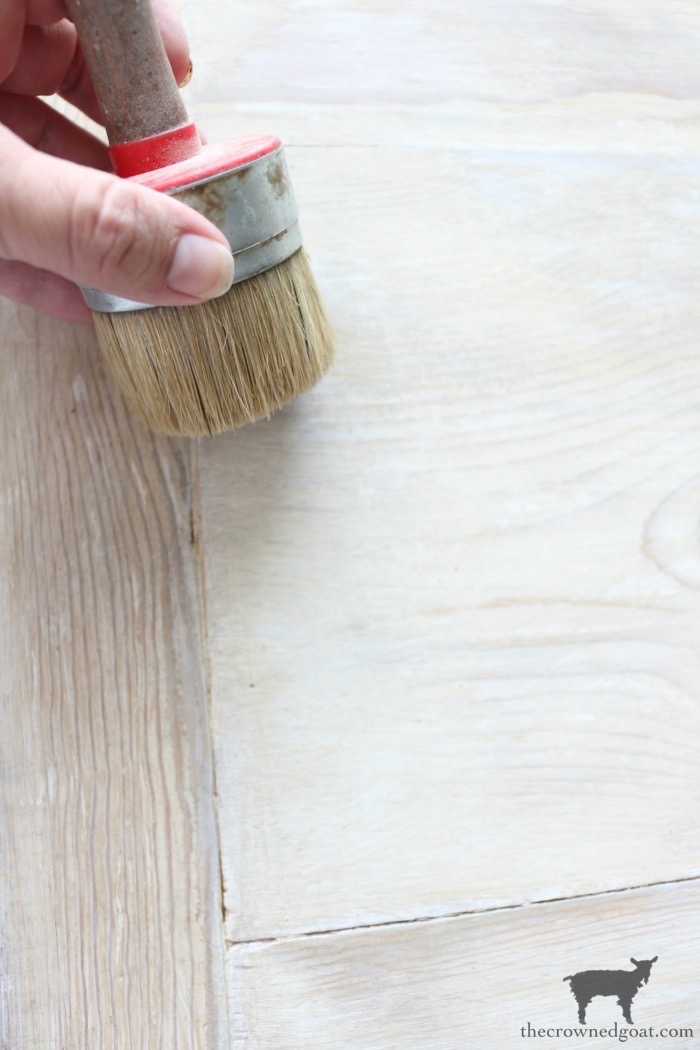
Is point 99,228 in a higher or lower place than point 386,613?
higher

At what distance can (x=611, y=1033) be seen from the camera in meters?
0.55

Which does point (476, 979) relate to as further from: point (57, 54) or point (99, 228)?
point (57, 54)

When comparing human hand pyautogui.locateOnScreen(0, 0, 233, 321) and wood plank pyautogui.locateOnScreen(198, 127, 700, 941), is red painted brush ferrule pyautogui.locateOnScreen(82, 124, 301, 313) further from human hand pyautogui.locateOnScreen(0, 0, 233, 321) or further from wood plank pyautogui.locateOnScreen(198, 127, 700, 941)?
wood plank pyautogui.locateOnScreen(198, 127, 700, 941)

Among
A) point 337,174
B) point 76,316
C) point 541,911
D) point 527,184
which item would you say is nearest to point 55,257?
point 76,316

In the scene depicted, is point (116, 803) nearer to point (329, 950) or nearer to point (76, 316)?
point (329, 950)

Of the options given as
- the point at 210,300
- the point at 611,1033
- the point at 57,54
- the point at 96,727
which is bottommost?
the point at 611,1033

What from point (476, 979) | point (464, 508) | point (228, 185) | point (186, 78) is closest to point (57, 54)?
point (186, 78)

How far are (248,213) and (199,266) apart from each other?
62 millimetres

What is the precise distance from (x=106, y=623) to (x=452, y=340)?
0.32 metres

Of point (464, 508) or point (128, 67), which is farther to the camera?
point (464, 508)

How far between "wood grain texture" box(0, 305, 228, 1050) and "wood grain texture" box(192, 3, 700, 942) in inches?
1.1

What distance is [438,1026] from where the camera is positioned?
539mm

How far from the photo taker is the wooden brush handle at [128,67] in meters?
0.42

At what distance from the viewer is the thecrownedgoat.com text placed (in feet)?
1.79
